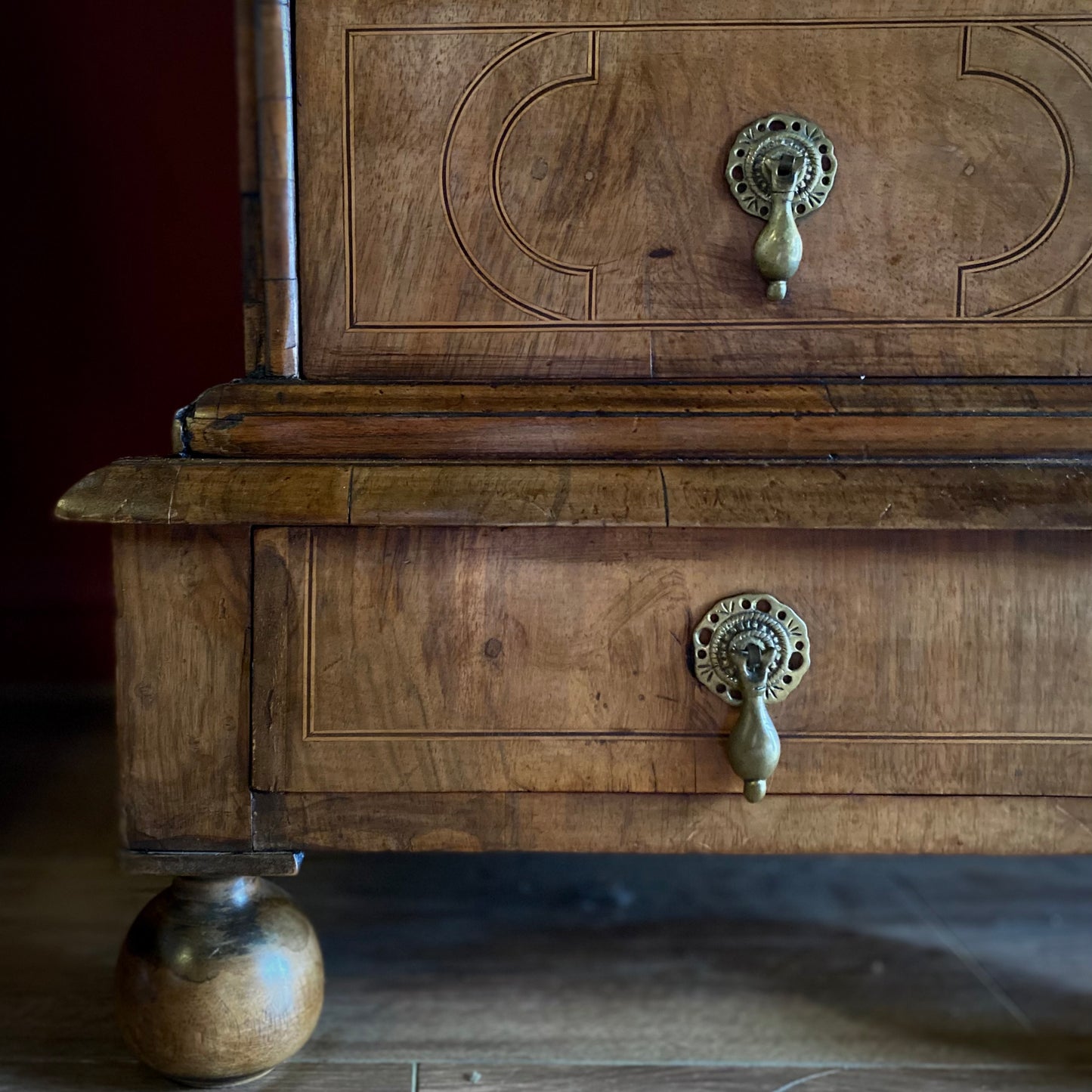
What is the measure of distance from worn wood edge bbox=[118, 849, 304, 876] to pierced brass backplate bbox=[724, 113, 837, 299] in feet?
1.32

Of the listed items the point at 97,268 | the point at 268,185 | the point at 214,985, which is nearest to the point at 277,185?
the point at 268,185

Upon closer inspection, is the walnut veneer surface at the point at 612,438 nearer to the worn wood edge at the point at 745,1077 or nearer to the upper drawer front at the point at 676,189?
the upper drawer front at the point at 676,189

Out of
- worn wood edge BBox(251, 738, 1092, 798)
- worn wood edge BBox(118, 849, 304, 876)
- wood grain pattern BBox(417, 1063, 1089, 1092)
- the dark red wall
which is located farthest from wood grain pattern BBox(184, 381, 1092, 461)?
the dark red wall

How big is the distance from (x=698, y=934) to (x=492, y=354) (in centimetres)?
51

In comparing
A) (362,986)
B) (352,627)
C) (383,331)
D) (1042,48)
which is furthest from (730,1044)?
(1042,48)

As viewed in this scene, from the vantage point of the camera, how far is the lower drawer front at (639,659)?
505 millimetres

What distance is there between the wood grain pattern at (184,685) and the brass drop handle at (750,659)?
24cm

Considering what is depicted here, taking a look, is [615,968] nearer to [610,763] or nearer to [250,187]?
[610,763]

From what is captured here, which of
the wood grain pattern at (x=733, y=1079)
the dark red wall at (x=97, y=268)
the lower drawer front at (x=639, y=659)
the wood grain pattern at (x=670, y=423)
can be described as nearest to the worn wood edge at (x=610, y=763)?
the lower drawer front at (x=639, y=659)

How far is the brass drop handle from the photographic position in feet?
1.62

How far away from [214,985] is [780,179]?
1.73 feet

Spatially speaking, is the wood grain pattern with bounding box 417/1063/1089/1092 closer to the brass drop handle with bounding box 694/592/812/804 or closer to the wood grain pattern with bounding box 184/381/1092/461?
the brass drop handle with bounding box 694/592/812/804

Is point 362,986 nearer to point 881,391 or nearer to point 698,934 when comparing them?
point 698,934

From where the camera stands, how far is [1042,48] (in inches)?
20.2
